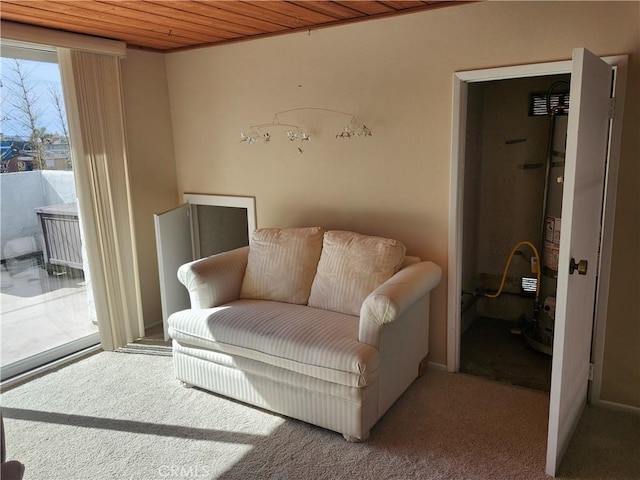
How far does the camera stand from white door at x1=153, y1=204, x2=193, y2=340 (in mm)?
3752

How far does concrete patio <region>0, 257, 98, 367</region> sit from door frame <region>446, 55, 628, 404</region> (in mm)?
2647

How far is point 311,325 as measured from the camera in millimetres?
2686

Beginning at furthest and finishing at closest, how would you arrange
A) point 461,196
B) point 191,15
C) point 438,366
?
1. point 438,366
2. point 461,196
3. point 191,15

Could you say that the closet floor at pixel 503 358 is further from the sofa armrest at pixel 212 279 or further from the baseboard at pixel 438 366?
the sofa armrest at pixel 212 279

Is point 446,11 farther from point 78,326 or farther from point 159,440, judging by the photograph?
point 78,326

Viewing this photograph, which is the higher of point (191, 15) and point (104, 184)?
point (191, 15)

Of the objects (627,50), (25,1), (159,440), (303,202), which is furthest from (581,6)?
(159,440)

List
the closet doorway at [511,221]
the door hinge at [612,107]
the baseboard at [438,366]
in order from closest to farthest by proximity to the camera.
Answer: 1. the door hinge at [612,107]
2. the baseboard at [438,366]
3. the closet doorway at [511,221]

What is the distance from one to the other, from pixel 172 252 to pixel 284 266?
1159mm

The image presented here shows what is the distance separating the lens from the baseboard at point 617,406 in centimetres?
264
